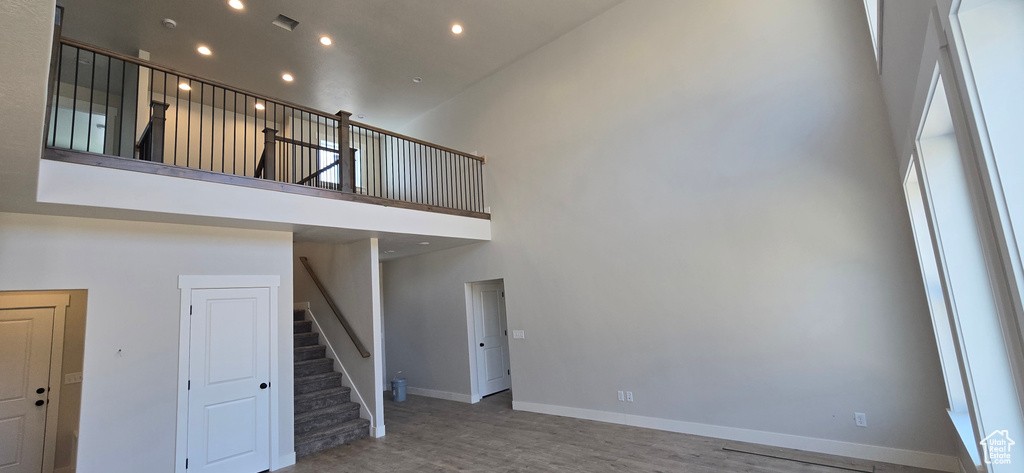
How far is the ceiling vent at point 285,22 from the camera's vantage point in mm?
5746

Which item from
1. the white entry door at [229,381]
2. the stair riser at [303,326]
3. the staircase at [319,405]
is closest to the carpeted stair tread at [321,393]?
the staircase at [319,405]

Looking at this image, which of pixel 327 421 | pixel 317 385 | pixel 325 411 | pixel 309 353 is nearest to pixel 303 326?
pixel 309 353

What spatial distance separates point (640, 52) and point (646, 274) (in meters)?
2.90

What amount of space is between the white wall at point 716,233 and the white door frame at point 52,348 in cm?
502

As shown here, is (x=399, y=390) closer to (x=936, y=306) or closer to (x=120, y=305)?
(x=120, y=305)

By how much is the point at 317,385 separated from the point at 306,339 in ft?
3.14

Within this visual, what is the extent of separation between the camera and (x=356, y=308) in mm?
6402

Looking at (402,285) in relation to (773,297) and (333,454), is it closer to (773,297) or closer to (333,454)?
(333,454)

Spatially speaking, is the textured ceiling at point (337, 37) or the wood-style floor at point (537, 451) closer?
the wood-style floor at point (537, 451)

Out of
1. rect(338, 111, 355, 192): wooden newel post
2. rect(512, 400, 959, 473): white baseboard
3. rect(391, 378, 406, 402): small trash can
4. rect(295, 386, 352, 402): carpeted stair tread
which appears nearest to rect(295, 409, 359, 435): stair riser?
rect(295, 386, 352, 402): carpeted stair tread

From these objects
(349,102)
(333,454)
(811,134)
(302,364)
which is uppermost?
(349,102)

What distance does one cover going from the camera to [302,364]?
6512 millimetres

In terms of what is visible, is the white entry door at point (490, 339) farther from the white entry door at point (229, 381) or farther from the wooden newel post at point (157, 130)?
the wooden newel post at point (157, 130)

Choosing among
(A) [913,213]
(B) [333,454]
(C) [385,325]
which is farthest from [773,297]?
(C) [385,325]
